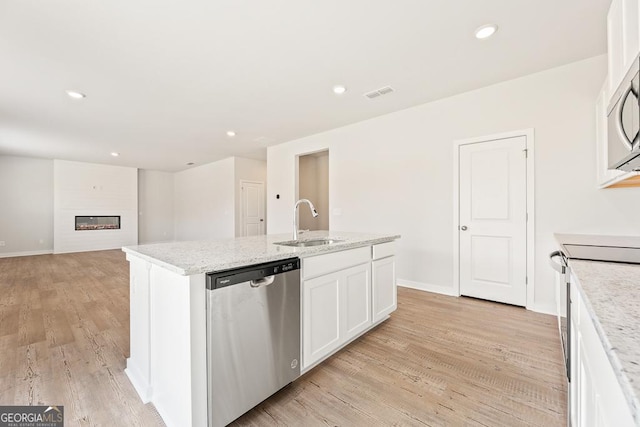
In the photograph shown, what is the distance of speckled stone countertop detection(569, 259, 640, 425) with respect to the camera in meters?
0.47

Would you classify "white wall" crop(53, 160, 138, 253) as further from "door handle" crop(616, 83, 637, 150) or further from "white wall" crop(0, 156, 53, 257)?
"door handle" crop(616, 83, 637, 150)

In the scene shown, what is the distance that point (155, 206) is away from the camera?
30.7 feet

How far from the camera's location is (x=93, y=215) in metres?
7.89

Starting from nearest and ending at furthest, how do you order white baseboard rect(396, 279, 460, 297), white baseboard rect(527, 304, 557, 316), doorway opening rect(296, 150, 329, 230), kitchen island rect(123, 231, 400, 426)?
kitchen island rect(123, 231, 400, 426) < white baseboard rect(527, 304, 557, 316) < white baseboard rect(396, 279, 460, 297) < doorway opening rect(296, 150, 329, 230)

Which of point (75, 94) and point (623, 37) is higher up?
point (75, 94)

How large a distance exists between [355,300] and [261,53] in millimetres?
2411

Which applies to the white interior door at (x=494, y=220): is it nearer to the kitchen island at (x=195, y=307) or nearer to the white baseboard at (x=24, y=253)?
the kitchen island at (x=195, y=307)

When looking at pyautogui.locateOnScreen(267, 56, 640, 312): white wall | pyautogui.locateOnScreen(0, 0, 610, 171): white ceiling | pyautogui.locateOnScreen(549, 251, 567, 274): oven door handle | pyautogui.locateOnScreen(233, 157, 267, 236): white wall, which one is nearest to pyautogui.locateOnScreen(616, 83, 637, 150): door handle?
pyautogui.locateOnScreen(549, 251, 567, 274): oven door handle

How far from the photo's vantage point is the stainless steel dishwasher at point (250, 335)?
133cm

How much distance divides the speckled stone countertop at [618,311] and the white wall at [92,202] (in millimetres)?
10156

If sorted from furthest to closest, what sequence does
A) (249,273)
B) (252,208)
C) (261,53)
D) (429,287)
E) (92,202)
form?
(92,202), (252,208), (429,287), (261,53), (249,273)

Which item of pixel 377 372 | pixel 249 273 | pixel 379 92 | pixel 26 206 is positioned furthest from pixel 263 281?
pixel 26 206

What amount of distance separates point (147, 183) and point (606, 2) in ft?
35.0

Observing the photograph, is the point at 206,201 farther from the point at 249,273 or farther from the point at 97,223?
the point at 249,273
